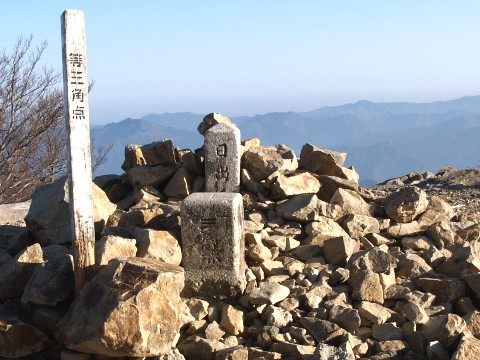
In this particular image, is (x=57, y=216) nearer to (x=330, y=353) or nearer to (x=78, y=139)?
(x=78, y=139)

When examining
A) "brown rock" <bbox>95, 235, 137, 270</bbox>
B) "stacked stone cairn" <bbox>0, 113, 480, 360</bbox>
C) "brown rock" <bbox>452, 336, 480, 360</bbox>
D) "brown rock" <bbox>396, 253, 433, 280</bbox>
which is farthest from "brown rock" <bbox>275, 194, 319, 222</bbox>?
"brown rock" <bbox>452, 336, 480, 360</bbox>

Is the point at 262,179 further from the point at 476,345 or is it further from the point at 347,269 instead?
the point at 476,345

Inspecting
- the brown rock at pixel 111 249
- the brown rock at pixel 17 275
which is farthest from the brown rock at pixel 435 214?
the brown rock at pixel 17 275

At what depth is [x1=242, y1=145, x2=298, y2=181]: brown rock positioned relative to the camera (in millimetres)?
8727

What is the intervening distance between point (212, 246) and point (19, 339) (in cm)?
224

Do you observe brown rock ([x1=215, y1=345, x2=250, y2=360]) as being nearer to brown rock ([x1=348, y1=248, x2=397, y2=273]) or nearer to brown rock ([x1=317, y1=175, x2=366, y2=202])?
brown rock ([x1=348, y1=248, x2=397, y2=273])

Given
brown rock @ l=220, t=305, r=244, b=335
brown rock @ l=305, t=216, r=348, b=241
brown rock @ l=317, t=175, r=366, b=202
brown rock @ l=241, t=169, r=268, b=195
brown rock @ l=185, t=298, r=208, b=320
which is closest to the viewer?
brown rock @ l=220, t=305, r=244, b=335

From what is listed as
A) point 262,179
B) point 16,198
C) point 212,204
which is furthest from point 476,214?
point 16,198

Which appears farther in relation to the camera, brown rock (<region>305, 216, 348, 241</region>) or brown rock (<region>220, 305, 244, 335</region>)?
brown rock (<region>305, 216, 348, 241</region>)

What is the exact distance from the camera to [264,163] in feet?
28.6

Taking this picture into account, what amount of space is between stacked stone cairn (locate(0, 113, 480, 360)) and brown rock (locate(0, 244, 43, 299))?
15 mm

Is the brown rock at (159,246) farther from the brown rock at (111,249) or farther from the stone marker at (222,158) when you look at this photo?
the stone marker at (222,158)

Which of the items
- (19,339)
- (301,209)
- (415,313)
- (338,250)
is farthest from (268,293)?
(19,339)

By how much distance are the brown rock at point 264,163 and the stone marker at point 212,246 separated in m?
2.18
